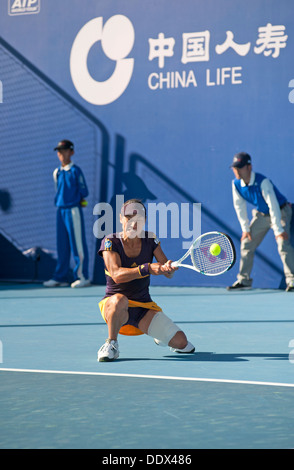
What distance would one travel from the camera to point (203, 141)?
1295cm

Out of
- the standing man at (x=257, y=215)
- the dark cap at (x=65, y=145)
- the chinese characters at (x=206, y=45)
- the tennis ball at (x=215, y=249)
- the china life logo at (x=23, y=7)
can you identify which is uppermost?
the china life logo at (x=23, y=7)

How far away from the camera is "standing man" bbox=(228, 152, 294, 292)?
38.9ft

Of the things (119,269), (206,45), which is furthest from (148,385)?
(206,45)

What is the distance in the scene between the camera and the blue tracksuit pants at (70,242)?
43.5 feet

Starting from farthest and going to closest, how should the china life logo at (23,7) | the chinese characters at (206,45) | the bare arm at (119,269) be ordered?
the china life logo at (23,7)
the chinese characters at (206,45)
the bare arm at (119,269)

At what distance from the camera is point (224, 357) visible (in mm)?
6723

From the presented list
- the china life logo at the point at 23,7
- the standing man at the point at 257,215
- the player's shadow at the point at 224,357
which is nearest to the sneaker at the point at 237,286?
the standing man at the point at 257,215

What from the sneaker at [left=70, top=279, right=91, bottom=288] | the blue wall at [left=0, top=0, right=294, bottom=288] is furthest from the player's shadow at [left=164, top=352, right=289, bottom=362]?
the sneaker at [left=70, top=279, right=91, bottom=288]

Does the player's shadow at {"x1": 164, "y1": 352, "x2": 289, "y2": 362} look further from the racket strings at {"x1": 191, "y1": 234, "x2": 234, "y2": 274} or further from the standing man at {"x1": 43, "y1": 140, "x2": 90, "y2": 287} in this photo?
the standing man at {"x1": 43, "y1": 140, "x2": 90, "y2": 287}

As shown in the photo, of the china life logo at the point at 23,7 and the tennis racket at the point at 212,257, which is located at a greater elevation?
the china life logo at the point at 23,7

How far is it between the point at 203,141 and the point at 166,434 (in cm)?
894

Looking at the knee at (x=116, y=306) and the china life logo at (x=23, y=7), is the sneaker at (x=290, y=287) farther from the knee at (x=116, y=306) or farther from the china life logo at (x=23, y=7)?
the knee at (x=116, y=306)

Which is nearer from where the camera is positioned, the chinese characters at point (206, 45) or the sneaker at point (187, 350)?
the sneaker at point (187, 350)

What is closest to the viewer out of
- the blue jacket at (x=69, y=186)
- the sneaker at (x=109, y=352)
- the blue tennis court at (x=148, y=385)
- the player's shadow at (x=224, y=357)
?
the blue tennis court at (x=148, y=385)
